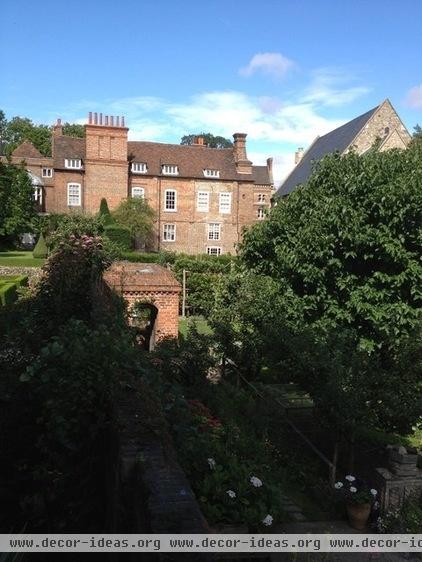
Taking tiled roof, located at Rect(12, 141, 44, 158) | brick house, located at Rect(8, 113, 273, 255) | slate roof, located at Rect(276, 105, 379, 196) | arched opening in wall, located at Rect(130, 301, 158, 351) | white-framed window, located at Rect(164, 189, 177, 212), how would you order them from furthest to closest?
tiled roof, located at Rect(12, 141, 44, 158)
white-framed window, located at Rect(164, 189, 177, 212)
brick house, located at Rect(8, 113, 273, 255)
slate roof, located at Rect(276, 105, 379, 196)
arched opening in wall, located at Rect(130, 301, 158, 351)

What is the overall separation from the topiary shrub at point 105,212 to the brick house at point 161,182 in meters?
1.15

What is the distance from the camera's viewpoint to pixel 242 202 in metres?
51.8

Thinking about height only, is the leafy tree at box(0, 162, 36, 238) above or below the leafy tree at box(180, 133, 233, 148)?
below

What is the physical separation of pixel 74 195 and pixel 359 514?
4330 cm

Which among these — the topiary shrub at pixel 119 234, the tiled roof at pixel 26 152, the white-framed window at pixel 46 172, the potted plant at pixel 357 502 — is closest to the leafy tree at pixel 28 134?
the tiled roof at pixel 26 152

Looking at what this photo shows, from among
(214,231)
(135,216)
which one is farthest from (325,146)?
(135,216)

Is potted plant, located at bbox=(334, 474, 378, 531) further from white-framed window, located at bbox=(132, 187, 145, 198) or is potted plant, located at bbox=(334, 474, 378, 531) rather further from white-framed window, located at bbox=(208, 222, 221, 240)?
white-framed window, located at bbox=(208, 222, 221, 240)

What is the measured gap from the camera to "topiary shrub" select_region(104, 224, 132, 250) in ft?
138

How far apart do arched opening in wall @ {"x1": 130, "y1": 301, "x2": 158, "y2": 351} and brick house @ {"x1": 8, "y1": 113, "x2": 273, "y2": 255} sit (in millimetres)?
31143

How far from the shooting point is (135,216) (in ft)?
148

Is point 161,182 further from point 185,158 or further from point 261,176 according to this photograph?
point 261,176

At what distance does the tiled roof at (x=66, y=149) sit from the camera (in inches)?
1849

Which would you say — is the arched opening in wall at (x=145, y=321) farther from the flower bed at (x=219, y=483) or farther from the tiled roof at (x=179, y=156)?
the tiled roof at (x=179, y=156)

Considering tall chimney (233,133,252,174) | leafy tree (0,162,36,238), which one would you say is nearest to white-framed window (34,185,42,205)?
leafy tree (0,162,36,238)
